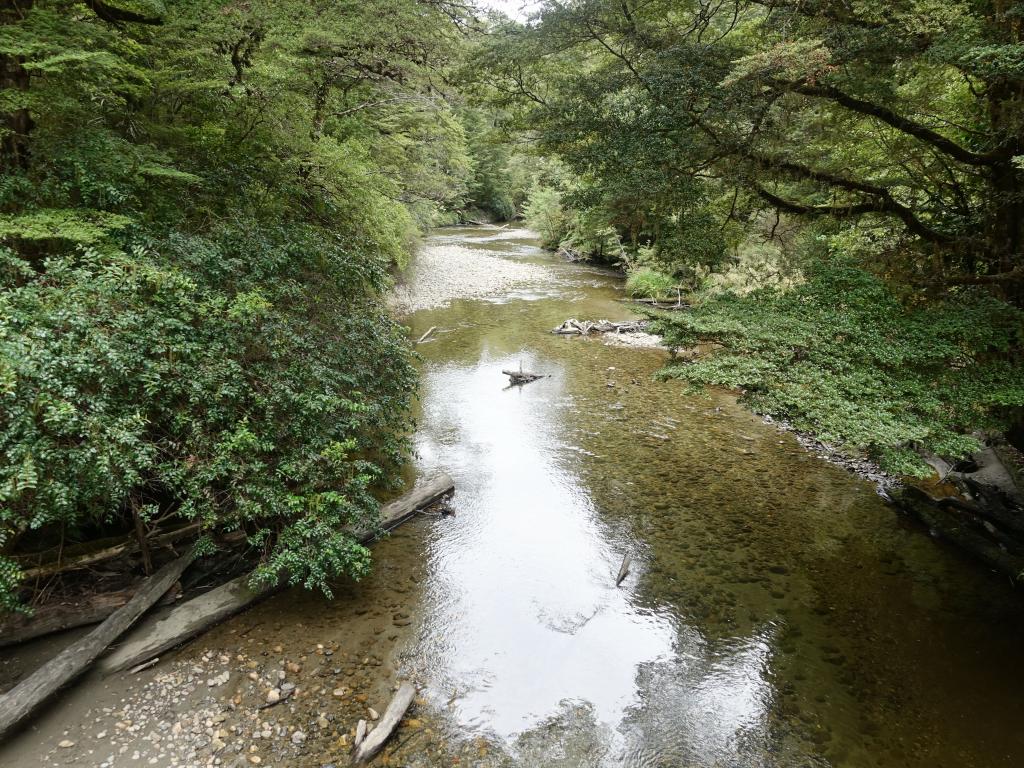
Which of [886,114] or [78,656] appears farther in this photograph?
[886,114]

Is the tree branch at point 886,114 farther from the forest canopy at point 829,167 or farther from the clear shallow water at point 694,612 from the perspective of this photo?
the clear shallow water at point 694,612

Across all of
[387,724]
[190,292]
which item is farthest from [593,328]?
[387,724]

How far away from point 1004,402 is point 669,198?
5.41m

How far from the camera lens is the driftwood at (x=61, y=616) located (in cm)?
543

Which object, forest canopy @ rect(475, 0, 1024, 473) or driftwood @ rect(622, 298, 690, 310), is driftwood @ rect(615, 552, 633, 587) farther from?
driftwood @ rect(622, 298, 690, 310)

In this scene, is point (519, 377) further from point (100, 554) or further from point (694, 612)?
point (100, 554)

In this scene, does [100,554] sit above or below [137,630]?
above

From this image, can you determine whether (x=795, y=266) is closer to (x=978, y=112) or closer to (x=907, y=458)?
(x=978, y=112)

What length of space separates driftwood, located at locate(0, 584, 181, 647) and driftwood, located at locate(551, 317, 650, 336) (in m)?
15.3

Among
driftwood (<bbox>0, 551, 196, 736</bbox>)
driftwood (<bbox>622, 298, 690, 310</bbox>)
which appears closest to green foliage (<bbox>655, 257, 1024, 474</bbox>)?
driftwood (<bbox>0, 551, 196, 736</bbox>)

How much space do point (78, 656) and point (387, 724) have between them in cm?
316

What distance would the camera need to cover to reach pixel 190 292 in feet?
20.3

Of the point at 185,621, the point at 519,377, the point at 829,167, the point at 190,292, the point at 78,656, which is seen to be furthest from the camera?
the point at 519,377

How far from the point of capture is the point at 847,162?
1005cm
